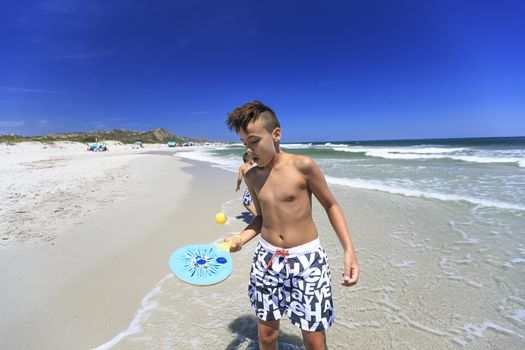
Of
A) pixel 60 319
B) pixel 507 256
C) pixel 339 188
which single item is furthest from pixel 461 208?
pixel 60 319

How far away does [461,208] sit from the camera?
674cm

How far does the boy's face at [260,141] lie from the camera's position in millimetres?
1854

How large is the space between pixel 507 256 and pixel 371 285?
2355mm

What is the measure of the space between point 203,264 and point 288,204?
0.89 metres

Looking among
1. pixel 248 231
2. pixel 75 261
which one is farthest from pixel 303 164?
pixel 75 261

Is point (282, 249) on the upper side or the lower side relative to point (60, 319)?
upper

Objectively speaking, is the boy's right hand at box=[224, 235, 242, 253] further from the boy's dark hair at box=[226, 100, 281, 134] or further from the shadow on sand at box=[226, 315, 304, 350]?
the shadow on sand at box=[226, 315, 304, 350]

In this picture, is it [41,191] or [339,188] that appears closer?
[41,191]

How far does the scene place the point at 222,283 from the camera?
3.57 m

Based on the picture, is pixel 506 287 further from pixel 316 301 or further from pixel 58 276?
pixel 58 276

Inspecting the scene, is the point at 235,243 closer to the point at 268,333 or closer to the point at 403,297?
the point at 268,333

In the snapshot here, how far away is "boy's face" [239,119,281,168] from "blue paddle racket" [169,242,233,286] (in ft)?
2.22

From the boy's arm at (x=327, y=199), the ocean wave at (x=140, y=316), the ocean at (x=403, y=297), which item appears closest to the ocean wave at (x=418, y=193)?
the ocean at (x=403, y=297)

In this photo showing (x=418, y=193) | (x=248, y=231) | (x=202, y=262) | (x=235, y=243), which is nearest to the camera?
(x=235, y=243)
